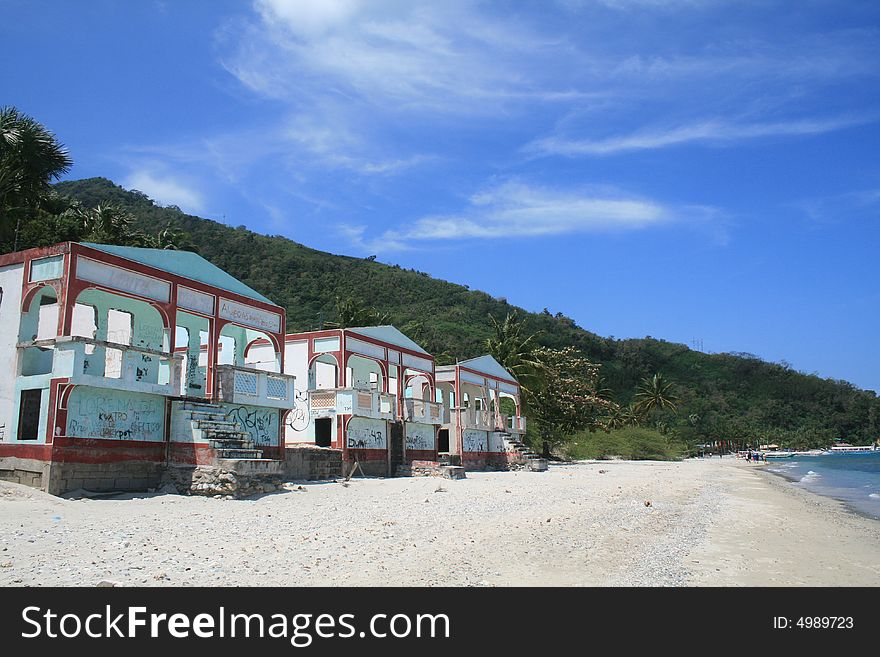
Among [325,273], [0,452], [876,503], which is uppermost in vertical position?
[325,273]

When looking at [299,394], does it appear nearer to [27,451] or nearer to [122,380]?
[122,380]

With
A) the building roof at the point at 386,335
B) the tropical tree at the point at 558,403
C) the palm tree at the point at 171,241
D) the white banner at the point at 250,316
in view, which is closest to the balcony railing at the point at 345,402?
the building roof at the point at 386,335

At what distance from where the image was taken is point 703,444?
114812mm

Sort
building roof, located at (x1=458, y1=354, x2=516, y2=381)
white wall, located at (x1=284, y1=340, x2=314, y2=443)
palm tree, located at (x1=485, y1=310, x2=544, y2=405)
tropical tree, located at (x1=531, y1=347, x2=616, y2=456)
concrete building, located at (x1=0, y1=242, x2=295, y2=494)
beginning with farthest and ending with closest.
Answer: tropical tree, located at (x1=531, y1=347, x2=616, y2=456) < palm tree, located at (x1=485, y1=310, x2=544, y2=405) < building roof, located at (x1=458, y1=354, x2=516, y2=381) < white wall, located at (x1=284, y1=340, x2=314, y2=443) < concrete building, located at (x1=0, y1=242, x2=295, y2=494)

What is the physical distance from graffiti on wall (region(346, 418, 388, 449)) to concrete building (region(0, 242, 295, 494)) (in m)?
4.70

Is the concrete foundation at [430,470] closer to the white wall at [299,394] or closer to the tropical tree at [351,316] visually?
the white wall at [299,394]

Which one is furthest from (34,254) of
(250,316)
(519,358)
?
(519,358)

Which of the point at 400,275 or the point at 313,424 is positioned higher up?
the point at 400,275

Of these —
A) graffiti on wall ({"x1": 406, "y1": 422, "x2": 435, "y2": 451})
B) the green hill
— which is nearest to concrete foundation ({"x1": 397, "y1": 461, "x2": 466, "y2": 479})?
graffiti on wall ({"x1": 406, "y1": 422, "x2": 435, "y2": 451})

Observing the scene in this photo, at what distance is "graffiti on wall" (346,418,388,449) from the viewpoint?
25.4 meters

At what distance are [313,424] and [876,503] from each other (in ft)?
68.2

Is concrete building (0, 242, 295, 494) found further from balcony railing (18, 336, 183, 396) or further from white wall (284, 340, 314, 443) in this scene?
white wall (284, 340, 314, 443)
